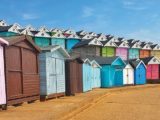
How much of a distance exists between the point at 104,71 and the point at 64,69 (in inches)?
578

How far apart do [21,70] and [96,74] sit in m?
19.8

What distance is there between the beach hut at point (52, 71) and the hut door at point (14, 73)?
345 cm

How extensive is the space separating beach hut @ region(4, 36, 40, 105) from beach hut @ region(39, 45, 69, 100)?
1069 mm

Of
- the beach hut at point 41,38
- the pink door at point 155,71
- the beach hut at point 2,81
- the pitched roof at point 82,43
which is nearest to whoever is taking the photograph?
the beach hut at point 2,81

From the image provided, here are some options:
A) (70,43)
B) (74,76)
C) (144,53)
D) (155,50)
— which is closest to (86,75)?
(74,76)

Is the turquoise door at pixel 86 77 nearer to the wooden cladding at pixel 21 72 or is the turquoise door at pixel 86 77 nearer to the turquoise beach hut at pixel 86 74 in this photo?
the turquoise beach hut at pixel 86 74

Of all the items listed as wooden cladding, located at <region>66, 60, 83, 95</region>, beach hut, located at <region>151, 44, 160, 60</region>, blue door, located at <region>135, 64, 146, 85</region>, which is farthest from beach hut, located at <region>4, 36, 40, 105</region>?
beach hut, located at <region>151, 44, 160, 60</region>

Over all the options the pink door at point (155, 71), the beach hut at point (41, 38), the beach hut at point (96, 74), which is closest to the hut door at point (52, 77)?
the beach hut at point (96, 74)

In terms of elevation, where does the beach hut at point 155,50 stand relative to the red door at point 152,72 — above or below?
above

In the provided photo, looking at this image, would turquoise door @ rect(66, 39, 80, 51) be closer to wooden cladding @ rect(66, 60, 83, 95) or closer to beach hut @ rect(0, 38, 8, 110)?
wooden cladding @ rect(66, 60, 83, 95)

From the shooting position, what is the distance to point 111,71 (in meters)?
38.9

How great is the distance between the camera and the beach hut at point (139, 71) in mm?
43469

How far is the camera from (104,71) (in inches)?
1515

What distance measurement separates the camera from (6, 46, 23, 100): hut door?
1576cm
